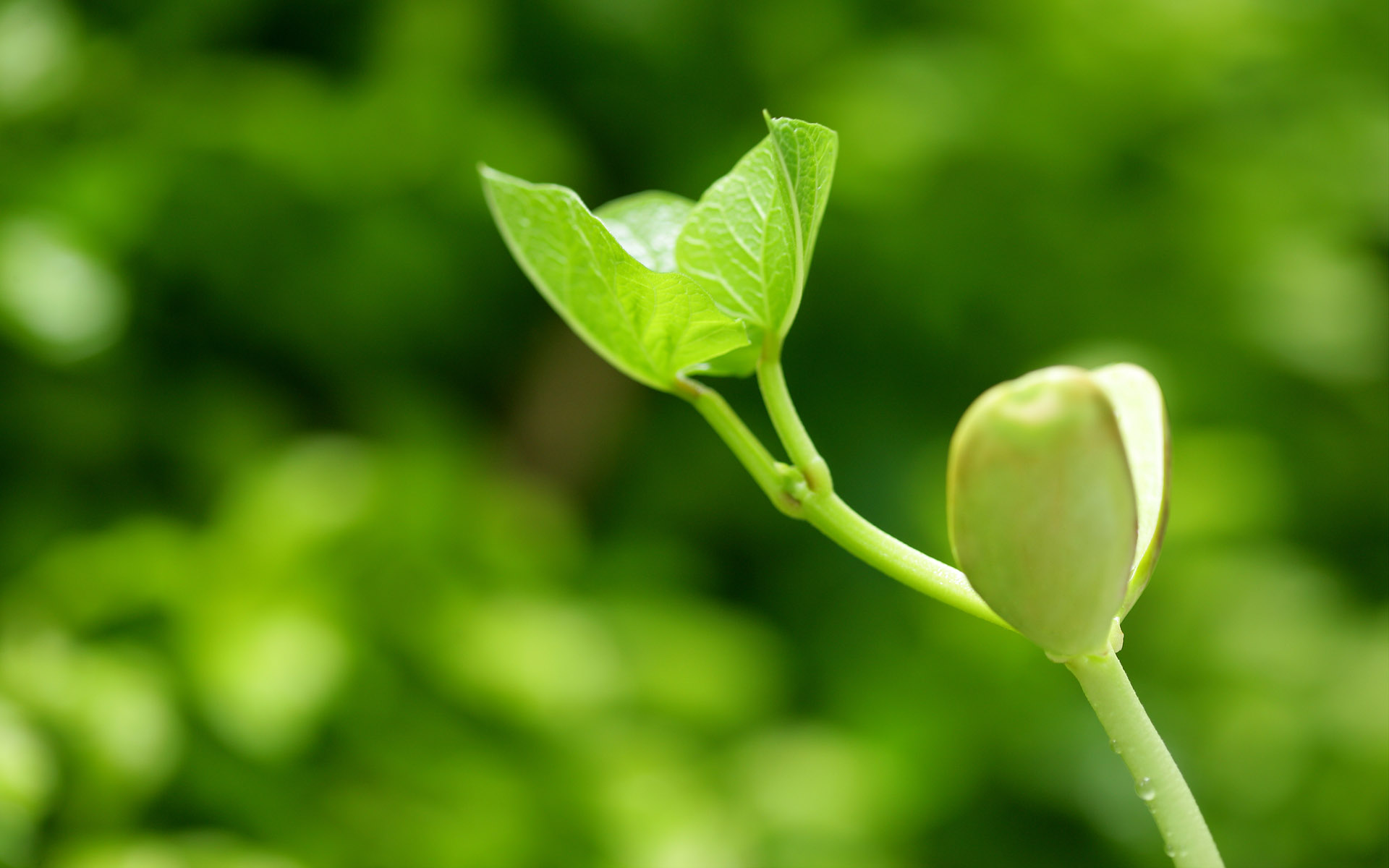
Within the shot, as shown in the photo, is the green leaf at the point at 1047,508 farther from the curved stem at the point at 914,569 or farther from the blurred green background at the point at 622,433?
the blurred green background at the point at 622,433

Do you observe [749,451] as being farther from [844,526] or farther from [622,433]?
[622,433]

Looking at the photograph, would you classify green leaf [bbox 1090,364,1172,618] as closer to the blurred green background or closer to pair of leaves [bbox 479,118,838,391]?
pair of leaves [bbox 479,118,838,391]

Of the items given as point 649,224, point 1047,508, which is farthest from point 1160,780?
point 649,224

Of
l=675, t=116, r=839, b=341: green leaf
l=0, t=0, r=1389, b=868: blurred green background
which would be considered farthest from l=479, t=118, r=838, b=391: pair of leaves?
l=0, t=0, r=1389, b=868: blurred green background

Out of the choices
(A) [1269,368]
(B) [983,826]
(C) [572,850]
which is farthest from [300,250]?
(A) [1269,368]

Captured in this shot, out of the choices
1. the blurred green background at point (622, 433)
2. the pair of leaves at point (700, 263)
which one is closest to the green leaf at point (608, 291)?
the pair of leaves at point (700, 263)

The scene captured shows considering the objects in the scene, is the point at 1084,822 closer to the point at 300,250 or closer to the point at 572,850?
the point at 572,850

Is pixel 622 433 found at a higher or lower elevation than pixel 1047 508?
higher
